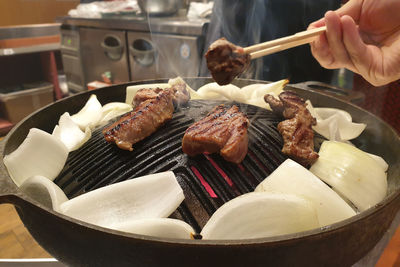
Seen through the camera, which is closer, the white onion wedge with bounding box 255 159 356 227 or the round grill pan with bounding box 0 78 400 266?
the round grill pan with bounding box 0 78 400 266

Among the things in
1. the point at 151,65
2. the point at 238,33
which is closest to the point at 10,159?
the point at 238,33

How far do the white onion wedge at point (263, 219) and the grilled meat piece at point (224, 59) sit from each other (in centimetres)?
61

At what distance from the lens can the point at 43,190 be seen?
1.34m

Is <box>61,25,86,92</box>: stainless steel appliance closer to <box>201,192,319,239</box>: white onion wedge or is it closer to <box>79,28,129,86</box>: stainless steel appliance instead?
<box>79,28,129,86</box>: stainless steel appliance

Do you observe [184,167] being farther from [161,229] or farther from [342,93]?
[342,93]

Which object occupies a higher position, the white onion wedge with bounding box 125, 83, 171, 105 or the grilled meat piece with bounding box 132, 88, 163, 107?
the grilled meat piece with bounding box 132, 88, 163, 107

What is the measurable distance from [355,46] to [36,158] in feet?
5.76

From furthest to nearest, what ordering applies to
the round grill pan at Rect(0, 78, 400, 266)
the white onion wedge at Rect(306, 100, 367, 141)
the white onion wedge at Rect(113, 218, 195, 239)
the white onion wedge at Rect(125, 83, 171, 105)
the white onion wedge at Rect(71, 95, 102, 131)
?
1. the white onion wedge at Rect(125, 83, 171, 105)
2. the white onion wedge at Rect(71, 95, 102, 131)
3. the white onion wedge at Rect(306, 100, 367, 141)
4. the white onion wedge at Rect(113, 218, 195, 239)
5. the round grill pan at Rect(0, 78, 400, 266)

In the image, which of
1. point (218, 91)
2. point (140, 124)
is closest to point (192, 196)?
point (140, 124)

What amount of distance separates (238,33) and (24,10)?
620cm

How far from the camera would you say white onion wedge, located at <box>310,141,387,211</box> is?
4.50ft

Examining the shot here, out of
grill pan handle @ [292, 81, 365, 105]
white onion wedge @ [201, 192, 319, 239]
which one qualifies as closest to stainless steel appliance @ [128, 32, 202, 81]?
grill pan handle @ [292, 81, 365, 105]

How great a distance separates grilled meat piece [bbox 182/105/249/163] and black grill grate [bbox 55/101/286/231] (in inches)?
2.2

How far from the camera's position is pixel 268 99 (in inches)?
72.1
